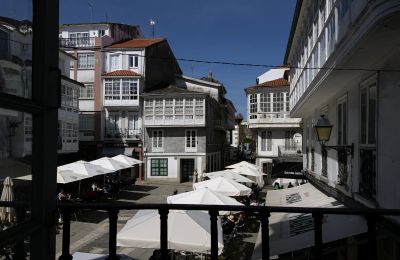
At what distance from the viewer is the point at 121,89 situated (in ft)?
133

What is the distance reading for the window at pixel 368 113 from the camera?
7.15 metres

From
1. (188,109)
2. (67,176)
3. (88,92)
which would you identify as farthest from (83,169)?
(88,92)

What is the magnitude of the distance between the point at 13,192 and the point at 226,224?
1304cm

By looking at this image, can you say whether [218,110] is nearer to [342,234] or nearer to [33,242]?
[342,234]

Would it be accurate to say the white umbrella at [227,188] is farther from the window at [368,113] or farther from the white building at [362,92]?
the window at [368,113]

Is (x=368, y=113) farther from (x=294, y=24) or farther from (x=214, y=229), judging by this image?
(x=294, y=24)

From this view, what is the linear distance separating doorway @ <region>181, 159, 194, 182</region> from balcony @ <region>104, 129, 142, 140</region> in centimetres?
541

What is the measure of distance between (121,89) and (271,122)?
1555 centimetres

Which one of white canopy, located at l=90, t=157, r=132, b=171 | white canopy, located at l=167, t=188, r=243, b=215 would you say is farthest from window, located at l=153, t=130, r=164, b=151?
white canopy, located at l=167, t=188, r=243, b=215

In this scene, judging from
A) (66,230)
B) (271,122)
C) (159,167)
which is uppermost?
(271,122)

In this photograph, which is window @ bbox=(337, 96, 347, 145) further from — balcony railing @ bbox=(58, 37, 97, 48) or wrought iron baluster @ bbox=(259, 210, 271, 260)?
balcony railing @ bbox=(58, 37, 97, 48)

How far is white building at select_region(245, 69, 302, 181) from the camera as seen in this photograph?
1410 inches

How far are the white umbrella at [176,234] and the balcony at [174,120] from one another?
30.1 metres

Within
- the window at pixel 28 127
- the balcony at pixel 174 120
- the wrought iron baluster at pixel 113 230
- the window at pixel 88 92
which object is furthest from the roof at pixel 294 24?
the window at pixel 88 92
